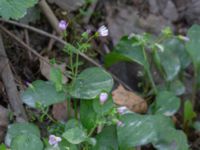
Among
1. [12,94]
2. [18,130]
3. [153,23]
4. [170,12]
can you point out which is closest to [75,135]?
[18,130]

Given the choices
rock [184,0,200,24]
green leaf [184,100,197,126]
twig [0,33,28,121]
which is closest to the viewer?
twig [0,33,28,121]

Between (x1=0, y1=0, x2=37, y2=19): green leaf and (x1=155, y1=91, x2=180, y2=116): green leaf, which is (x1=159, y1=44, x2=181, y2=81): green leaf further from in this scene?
(x1=0, y1=0, x2=37, y2=19): green leaf

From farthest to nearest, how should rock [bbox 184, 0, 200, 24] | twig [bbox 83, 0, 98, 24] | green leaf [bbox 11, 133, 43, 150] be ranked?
rock [bbox 184, 0, 200, 24] < twig [bbox 83, 0, 98, 24] < green leaf [bbox 11, 133, 43, 150]

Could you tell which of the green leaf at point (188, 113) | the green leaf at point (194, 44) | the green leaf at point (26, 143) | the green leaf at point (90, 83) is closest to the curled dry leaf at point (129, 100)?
the green leaf at point (188, 113)

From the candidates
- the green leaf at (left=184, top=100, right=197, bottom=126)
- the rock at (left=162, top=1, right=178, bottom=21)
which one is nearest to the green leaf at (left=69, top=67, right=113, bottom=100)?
the green leaf at (left=184, top=100, right=197, bottom=126)

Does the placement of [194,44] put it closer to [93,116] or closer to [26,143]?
[93,116]

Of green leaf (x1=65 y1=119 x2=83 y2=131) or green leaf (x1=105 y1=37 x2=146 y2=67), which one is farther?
green leaf (x1=105 y1=37 x2=146 y2=67)

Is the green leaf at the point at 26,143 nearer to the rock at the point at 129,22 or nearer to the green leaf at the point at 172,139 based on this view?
the green leaf at the point at 172,139
